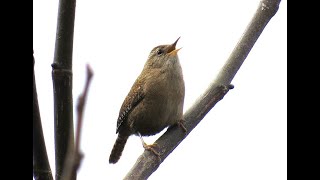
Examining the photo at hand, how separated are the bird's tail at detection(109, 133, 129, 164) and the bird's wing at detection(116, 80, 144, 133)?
180 millimetres

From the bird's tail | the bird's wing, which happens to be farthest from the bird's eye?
the bird's tail

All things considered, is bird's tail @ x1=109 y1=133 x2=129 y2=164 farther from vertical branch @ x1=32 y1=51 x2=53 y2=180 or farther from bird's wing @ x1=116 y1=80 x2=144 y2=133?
vertical branch @ x1=32 y1=51 x2=53 y2=180

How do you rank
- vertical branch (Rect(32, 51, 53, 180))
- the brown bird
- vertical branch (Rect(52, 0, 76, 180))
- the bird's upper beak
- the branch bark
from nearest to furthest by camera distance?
vertical branch (Rect(32, 51, 53, 180)), vertical branch (Rect(52, 0, 76, 180)), the branch bark, the brown bird, the bird's upper beak

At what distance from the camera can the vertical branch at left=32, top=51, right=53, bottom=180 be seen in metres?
1.34

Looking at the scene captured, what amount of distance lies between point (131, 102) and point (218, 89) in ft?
5.92

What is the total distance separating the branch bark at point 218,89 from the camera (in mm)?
2533

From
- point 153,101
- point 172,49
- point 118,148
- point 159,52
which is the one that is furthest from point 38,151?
point 159,52

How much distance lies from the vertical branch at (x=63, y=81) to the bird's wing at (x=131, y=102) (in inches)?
113

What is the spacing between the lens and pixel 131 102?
176 inches

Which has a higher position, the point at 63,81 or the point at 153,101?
the point at 153,101

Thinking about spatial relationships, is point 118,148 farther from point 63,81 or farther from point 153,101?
point 63,81

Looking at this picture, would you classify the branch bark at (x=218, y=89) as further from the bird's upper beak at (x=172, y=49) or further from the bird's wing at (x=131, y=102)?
the bird's upper beak at (x=172, y=49)

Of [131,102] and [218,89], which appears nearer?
[218,89]
